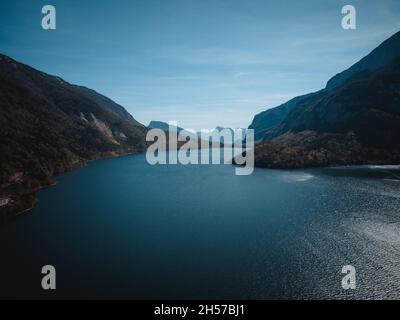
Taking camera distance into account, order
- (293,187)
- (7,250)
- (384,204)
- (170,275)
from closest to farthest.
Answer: (170,275) → (7,250) → (384,204) → (293,187)

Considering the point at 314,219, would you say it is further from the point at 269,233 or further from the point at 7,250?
the point at 7,250

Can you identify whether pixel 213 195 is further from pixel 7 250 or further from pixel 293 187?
pixel 7 250

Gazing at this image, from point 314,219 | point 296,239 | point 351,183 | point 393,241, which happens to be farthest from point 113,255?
point 351,183

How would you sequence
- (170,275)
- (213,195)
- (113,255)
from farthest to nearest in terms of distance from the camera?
(213,195), (113,255), (170,275)

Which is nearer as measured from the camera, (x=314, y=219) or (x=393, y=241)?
(x=393, y=241)

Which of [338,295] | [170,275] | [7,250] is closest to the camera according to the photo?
[338,295]

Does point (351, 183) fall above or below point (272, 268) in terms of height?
above
